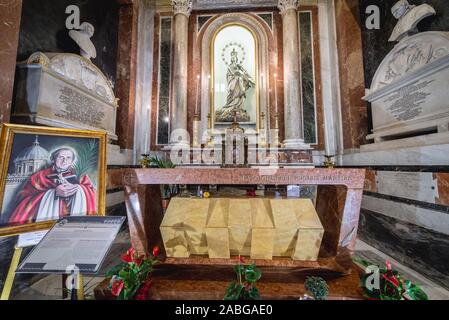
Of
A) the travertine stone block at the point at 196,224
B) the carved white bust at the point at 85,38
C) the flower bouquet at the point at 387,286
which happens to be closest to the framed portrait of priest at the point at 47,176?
the travertine stone block at the point at 196,224

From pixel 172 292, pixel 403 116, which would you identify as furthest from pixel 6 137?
pixel 403 116

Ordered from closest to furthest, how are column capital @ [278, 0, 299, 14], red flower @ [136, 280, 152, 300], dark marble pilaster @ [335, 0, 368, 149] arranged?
red flower @ [136, 280, 152, 300] → dark marble pilaster @ [335, 0, 368, 149] → column capital @ [278, 0, 299, 14]

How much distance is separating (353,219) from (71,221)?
2.50 meters

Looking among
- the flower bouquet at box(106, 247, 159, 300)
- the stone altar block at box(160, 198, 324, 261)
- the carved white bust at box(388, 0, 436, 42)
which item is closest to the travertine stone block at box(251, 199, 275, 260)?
the stone altar block at box(160, 198, 324, 261)

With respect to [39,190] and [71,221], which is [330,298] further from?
[39,190]

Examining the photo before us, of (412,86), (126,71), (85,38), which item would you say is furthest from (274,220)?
(126,71)

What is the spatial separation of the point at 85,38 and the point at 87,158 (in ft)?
9.75

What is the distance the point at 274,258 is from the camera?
77.9 inches

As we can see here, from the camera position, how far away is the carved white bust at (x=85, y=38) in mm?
3334

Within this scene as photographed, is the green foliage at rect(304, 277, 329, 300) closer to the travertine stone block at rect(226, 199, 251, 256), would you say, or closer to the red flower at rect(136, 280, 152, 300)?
the travertine stone block at rect(226, 199, 251, 256)

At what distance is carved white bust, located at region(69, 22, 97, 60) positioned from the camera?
3.33 metres

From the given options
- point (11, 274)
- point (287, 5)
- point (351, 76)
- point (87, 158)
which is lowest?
point (11, 274)

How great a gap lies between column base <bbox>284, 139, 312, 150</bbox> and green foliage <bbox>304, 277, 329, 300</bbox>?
3421mm

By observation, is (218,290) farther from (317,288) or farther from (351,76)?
(351,76)
